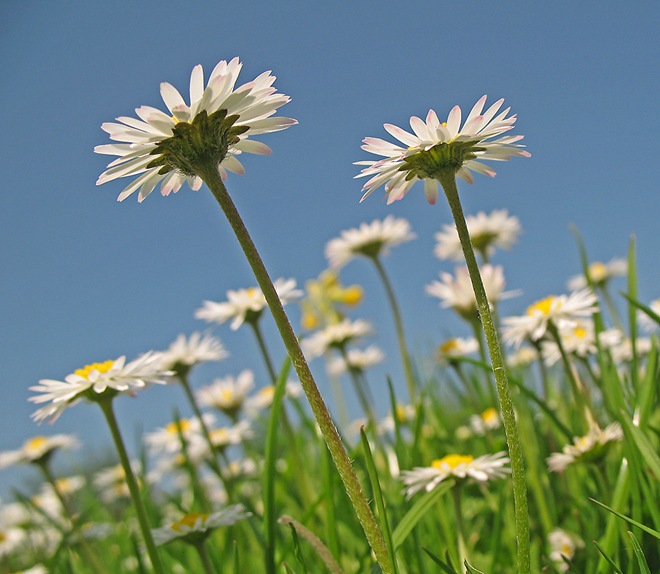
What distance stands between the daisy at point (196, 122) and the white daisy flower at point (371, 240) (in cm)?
275

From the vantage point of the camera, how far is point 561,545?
7.43ft

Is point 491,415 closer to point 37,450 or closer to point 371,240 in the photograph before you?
point 371,240

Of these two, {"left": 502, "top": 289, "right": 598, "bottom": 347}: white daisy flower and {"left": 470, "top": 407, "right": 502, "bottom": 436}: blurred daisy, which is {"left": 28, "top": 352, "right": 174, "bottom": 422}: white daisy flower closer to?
{"left": 502, "top": 289, "right": 598, "bottom": 347}: white daisy flower

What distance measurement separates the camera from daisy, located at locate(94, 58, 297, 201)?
1.42 m

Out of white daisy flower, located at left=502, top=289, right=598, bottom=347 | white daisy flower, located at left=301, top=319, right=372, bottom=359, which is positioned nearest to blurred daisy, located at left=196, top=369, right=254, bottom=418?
white daisy flower, located at left=301, top=319, right=372, bottom=359

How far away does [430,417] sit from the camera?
3.62 metres

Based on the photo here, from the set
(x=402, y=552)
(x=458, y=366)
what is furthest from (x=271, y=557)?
(x=458, y=366)

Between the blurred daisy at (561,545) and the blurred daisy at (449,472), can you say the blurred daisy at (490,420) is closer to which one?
the blurred daisy at (561,545)

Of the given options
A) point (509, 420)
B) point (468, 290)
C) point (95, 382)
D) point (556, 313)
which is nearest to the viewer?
point (509, 420)

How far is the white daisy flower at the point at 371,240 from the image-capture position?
4.28 metres

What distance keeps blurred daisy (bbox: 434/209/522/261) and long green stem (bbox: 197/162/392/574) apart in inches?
99.0

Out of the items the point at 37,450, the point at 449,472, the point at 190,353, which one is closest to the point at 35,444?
the point at 37,450

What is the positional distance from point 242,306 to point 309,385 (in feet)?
6.55

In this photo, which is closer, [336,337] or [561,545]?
[561,545]
